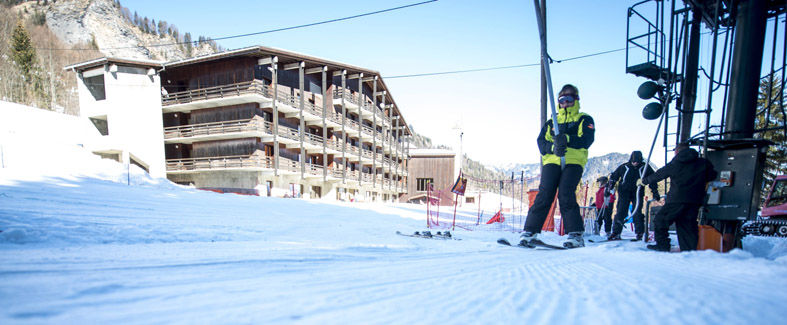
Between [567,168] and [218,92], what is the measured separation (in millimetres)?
24183

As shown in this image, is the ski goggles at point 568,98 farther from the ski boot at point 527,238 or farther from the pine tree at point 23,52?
the pine tree at point 23,52

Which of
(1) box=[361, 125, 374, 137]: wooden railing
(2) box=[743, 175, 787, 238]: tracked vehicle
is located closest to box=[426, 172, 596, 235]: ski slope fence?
(2) box=[743, 175, 787, 238]: tracked vehicle

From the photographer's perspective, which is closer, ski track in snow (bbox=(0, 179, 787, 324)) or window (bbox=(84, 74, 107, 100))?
ski track in snow (bbox=(0, 179, 787, 324))

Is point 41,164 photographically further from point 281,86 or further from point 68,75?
point 68,75

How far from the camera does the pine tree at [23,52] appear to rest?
41.8 m

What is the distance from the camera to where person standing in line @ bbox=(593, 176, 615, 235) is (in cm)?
678

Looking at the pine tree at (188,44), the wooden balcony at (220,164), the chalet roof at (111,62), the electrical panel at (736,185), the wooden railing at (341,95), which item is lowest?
the wooden balcony at (220,164)

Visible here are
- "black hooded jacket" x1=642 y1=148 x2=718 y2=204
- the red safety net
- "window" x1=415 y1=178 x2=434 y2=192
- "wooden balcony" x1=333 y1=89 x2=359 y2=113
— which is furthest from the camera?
"window" x1=415 y1=178 x2=434 y2=192

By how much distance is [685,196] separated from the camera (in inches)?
141

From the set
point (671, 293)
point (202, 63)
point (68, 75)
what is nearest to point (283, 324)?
point (671, 293)

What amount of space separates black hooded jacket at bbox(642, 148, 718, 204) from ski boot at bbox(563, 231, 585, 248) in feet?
3.42

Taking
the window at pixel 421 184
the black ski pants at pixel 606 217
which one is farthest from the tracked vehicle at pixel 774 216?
the window at pixel 421 184

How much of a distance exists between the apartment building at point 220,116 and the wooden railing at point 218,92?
→ 0.07m

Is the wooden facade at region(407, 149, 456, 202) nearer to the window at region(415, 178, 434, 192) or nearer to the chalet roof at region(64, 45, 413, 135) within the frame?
the window at region(415, 178, 434, 192)
